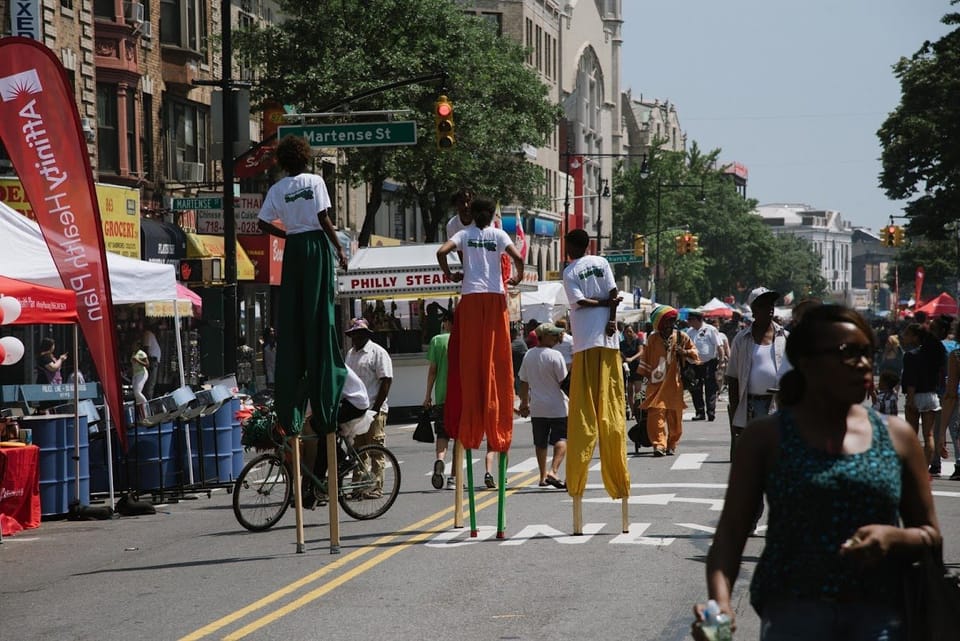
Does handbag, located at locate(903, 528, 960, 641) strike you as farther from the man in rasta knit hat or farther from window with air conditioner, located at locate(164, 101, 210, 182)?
window with air conditioner, located at locate(164, 101, 210, 182)

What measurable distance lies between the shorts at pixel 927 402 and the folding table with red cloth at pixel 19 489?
32.0ft

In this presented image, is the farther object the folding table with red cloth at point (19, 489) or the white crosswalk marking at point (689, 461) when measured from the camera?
the white crosswalk marking at point (689, 461)

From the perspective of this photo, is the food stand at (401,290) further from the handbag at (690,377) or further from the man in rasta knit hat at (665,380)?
the man in rasta knit hat at (665,380)

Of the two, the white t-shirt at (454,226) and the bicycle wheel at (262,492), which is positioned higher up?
the white t-shirt at (454,226)

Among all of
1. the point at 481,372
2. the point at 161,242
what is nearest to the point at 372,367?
the point at 481,372

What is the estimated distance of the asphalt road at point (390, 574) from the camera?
8.84 meters

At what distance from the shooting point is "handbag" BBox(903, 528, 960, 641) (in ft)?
13.7

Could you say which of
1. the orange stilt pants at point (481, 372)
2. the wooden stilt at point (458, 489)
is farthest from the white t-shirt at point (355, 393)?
the orange stilt pants at point (481, 372)

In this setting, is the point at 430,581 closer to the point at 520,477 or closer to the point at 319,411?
the point at 319,411

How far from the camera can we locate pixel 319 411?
11.8 metres

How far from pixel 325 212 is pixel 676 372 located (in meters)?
11.1

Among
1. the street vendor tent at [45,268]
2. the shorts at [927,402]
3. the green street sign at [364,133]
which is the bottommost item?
the shorts at [927,402]

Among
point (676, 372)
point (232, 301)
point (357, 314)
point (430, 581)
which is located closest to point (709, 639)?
point (430, 581)

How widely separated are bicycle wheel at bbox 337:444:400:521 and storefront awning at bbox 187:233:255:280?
2479 centimetres
